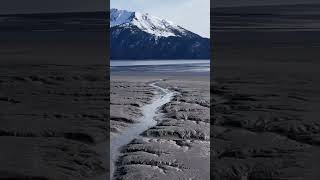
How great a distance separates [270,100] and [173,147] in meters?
0.82

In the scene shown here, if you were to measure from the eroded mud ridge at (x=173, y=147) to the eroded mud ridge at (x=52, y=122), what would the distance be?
0.24m

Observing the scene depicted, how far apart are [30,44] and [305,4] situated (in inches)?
94.1

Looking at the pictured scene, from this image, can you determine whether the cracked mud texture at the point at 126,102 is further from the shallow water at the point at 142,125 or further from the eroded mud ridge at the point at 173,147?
the eroded mud ridge at the point at 173,147

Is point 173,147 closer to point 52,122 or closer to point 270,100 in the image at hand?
point 270,100

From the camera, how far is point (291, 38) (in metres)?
3.02

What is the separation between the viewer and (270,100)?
10.2 ft

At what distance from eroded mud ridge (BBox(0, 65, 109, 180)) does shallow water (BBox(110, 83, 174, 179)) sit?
197 millimetres

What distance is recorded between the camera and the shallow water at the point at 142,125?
3.52 metres

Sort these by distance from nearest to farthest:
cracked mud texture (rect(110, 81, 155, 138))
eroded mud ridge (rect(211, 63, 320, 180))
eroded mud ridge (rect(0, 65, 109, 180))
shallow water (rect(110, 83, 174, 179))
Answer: eroded mud ridge (rect(211, 63, 320, 180)) < eroded mud ridge (rect(0, 65, 109, 180)) < shallow water (rect(110, 83, 174, 179)) < cracked mud texture (rect(110, 81, 155, 138))

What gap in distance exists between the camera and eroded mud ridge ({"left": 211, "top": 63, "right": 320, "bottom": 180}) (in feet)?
8.71

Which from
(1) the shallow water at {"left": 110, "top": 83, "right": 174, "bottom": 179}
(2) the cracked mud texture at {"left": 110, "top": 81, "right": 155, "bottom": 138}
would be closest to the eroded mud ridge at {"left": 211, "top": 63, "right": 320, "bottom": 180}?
(1) the shallow water at {"left": 110, "top": 83, "right": 174, "bottom": 179}

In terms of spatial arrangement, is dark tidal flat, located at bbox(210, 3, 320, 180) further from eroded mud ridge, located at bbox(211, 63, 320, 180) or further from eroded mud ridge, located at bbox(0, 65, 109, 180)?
eroded mud ridge, located at bbox(0, 65, 109, 180)

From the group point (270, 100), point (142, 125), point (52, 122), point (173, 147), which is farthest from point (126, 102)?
point (270, 100)

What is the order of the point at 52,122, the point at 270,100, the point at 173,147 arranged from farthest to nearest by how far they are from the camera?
the point at 52,122
the point at 173,147
the point at 270,100
